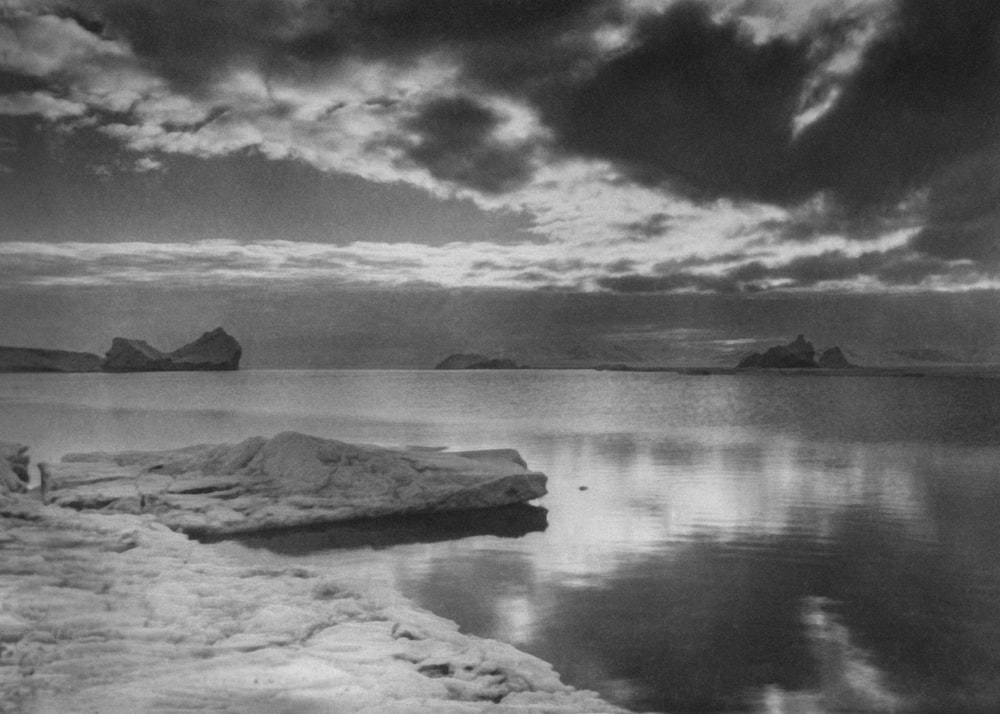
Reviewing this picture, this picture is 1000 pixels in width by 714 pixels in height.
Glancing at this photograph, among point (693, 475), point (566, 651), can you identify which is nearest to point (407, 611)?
point (566, 651)

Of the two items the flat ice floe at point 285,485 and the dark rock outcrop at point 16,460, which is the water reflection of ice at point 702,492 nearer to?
the flat ice floe at point 285,485

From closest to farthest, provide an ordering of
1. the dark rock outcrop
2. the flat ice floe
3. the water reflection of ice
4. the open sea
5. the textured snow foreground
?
the textured snow foreground → the open sea → the water reflection of ice → the flat ice floe → the dark rock outcrop

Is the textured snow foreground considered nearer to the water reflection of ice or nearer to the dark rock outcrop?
the water reflection of ice

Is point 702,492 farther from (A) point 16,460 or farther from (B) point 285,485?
(A) point 16,460

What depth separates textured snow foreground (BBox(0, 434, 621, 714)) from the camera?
5.99m

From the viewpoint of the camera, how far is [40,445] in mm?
34500

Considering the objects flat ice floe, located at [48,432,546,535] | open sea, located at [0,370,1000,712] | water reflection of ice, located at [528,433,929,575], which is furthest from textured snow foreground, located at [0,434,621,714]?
water reflection of ice, located at [528,433,929,575]

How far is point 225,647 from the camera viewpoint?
722 cm

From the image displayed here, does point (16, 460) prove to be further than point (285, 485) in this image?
Yes

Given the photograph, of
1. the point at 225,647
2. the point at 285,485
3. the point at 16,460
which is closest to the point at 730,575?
the point at 225,647

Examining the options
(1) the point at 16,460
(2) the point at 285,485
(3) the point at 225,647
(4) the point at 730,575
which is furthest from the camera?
(1) the point at 16,460

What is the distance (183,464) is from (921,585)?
1705 centimetres

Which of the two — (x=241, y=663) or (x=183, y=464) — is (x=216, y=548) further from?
(x=241, y=663)

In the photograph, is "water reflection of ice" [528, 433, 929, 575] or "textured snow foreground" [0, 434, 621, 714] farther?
"water reflection of ice" [528, 433, 929, 575]
